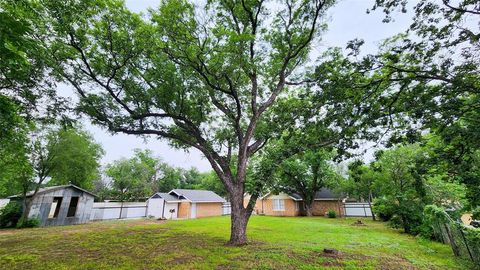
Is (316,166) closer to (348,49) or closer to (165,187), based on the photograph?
→ (348,49)

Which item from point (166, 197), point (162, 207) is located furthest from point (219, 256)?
point (166, 197)

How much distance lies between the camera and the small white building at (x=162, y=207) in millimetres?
23328

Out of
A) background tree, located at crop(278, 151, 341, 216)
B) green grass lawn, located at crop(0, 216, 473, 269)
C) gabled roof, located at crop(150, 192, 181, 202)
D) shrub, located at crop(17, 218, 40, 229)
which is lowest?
green grass lawn, located at crop(0, 216, 473, 269)

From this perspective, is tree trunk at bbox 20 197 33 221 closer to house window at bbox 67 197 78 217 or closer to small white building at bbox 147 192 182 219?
house window at bbox 67 197 78 217

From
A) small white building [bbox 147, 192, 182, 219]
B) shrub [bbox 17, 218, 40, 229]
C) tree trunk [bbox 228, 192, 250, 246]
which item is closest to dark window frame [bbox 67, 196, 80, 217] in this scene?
shrub [bbox 17, 218, 40, 229]

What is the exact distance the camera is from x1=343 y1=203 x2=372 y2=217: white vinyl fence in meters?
23.0

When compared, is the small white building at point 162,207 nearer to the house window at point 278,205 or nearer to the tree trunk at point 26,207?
the tree trunk at point 26,207

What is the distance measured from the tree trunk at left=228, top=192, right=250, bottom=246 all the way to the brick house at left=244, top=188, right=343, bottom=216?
692 inches

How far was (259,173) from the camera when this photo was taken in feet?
28.2

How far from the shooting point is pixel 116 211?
71.4 ft

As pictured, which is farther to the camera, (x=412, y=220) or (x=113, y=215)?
(x=113, y=215)

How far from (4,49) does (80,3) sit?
A: 4745mm

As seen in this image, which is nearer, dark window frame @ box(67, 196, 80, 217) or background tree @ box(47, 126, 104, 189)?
background tree @ box(47, 126, 104, 189)

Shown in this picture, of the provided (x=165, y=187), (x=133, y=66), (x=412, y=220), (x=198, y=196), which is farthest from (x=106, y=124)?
(x=165, y=187)
